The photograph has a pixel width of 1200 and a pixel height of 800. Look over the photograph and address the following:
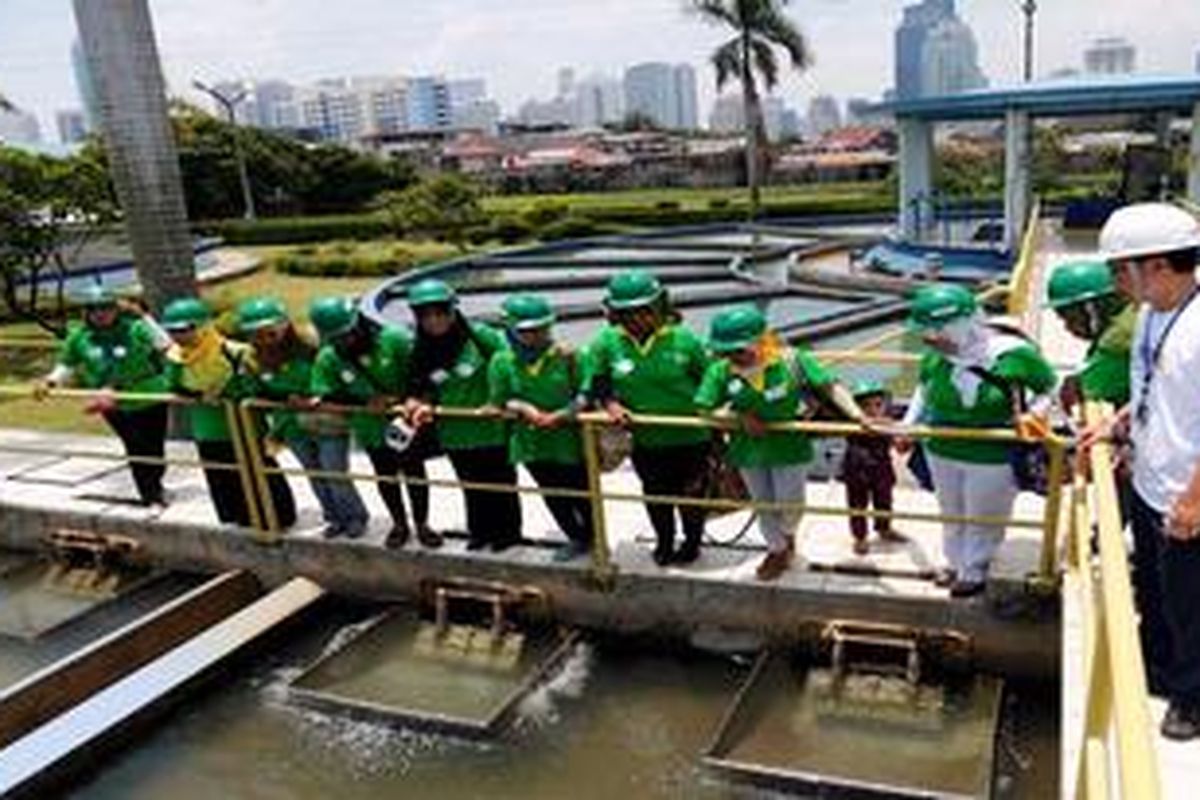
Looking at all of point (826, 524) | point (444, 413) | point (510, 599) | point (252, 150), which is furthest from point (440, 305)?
point (252, 150)

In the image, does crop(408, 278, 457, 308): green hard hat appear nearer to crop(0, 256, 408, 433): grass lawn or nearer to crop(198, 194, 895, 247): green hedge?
crop(0, 256, 408, 433): grass lawn

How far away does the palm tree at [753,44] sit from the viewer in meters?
30.5

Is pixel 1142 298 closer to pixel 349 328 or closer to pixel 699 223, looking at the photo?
pixel 349 328

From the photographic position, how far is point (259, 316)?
6.62m

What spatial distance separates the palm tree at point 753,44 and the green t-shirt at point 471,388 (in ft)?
84.9

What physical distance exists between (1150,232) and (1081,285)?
1.58 metres

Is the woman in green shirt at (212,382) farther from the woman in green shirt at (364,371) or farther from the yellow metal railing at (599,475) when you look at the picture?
the woman in green shirt at (364,371)

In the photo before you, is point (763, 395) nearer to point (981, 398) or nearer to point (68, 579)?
point (981, 398)

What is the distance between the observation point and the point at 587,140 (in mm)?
88250

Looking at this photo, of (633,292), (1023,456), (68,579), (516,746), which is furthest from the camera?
(68,579)

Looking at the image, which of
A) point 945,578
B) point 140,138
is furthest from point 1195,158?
point 140,138

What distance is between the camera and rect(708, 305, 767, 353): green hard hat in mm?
5602

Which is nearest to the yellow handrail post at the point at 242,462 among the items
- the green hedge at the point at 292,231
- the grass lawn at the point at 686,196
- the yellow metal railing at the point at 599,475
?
the yellow metal railing at the point at 599,475

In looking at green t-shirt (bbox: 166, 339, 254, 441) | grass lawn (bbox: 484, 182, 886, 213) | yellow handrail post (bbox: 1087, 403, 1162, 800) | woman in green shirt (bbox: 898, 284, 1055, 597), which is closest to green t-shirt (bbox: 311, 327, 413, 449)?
green t-shirt (bbox: 166, 339, 254, 441)
